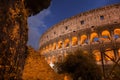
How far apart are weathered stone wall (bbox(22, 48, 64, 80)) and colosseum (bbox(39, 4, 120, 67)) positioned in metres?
11.5

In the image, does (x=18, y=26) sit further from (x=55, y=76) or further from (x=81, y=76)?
(x=81, y=76)

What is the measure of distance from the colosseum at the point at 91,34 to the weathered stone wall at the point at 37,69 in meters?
11.5

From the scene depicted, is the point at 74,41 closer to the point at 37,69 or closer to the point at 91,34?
the point at 91,34

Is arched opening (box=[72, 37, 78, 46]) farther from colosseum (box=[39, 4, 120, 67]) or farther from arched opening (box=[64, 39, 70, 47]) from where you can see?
arched opening (box=[64, 39, 70, 47])

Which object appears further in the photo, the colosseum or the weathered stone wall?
the colosseum

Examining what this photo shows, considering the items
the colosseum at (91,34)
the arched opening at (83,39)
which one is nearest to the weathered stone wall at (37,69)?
the colosseum at (91,34)

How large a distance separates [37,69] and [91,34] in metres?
15.2

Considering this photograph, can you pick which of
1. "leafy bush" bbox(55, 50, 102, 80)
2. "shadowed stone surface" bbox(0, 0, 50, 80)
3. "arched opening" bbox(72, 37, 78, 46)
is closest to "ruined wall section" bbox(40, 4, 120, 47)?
"arched opening" bbox(72, 37, 78, 46)

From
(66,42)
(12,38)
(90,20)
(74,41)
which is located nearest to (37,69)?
(12,38)

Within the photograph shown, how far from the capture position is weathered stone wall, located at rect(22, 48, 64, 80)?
869cm

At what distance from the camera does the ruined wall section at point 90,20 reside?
2241 centimetres

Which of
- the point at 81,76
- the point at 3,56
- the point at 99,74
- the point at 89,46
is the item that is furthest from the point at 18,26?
the point at 89,46

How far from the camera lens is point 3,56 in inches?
118

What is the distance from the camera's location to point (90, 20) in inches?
930
